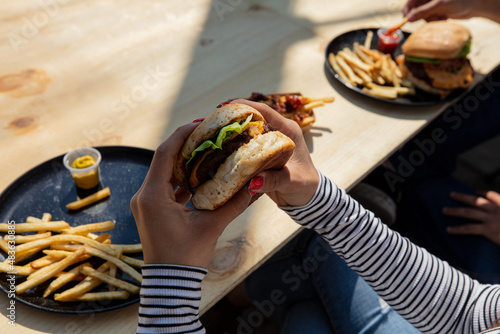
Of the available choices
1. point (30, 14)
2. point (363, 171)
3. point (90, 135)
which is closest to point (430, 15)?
point (363, 171)

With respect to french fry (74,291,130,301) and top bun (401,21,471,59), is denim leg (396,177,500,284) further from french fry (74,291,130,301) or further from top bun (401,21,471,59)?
french fry (74,291,130,301)

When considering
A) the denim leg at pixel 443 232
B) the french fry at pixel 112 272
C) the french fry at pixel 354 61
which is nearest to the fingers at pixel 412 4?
the french fry at pixel 354 61

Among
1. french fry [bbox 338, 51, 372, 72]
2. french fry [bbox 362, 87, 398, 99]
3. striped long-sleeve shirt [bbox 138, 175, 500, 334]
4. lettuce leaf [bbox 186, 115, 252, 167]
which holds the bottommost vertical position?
striped long-sleeve shirt [bbox 138, 175, 500, 334]

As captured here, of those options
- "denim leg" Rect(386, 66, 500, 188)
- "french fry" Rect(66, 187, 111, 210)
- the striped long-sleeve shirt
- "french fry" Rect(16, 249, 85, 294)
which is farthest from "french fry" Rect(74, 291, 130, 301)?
"denim leg" Rect(386, 66, 500, 188)

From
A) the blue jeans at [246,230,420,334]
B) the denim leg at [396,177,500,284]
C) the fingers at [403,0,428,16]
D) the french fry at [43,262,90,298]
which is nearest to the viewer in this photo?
the french fry at [43,262,90,298]

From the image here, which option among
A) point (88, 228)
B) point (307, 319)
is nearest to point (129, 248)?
point (88, 228)

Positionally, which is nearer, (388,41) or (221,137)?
(221,137)

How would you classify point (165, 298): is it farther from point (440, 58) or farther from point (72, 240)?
point (440, 58)

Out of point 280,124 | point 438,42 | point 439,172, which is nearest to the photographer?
point 280,124
